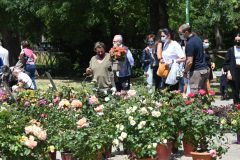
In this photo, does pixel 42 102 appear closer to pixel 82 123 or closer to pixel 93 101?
pixel 93 101

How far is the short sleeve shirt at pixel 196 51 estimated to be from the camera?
31.9 ft

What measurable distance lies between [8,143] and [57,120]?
1.51 metres

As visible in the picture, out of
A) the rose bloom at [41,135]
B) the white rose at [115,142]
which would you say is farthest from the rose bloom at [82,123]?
the rose bloom at [41,135]

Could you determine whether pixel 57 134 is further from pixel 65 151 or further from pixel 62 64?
pixel 62 64

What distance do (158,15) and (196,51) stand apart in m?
12.5

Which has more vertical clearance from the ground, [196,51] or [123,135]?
[196,51]

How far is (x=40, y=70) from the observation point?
103ft

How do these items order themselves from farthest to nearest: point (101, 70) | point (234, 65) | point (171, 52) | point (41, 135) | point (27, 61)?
point (27, 61)
point (234, 65)
point (171, 52)
point (101, 70)
point (41, 135)

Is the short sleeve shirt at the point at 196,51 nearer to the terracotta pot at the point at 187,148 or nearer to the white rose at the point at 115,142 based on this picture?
the terracotta pot at the point at 187,148

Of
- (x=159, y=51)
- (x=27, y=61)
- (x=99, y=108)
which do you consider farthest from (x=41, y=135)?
(x=27, y=61)

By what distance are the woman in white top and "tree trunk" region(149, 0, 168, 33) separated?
11325 mm

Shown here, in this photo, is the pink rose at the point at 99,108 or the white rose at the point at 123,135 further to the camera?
the pink rose at the point at 99,108

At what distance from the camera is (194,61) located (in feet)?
32.4

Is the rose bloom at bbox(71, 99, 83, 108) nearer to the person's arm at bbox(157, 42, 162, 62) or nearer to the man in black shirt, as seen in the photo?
the man in black shirt
